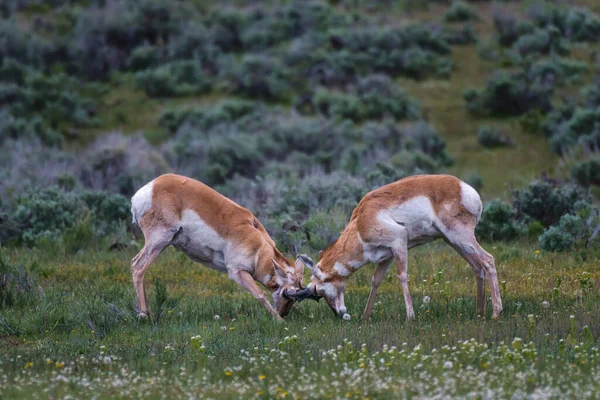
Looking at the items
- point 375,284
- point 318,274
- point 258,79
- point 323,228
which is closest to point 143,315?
point 318,274

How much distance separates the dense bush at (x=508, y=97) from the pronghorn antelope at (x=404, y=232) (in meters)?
20.1

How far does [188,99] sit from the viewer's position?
Result: 3297 centimetres

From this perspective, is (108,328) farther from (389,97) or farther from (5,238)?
(389,97)

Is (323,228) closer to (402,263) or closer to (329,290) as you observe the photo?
(329,290)

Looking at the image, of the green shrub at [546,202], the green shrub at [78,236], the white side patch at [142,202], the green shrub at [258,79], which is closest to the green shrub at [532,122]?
the green shrub at [258,79]

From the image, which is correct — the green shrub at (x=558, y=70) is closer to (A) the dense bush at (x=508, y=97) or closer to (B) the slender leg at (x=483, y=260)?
(A) the dense bush at (x=508, y=97)

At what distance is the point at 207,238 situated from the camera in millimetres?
11469

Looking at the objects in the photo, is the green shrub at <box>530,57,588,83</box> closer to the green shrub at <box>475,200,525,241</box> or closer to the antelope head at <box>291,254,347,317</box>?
the green shrub at <box>475,200,525,241</box>

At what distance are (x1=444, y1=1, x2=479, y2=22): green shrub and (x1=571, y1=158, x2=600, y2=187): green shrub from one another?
15.7 m

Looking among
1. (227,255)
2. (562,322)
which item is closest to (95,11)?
(227,255)

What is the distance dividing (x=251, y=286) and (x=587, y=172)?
14.5 meters

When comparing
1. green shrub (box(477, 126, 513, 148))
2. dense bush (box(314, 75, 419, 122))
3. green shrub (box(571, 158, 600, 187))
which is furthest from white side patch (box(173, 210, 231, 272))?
dense bush (box(314, 75, 419, 122))

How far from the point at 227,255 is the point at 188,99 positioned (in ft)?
72.6

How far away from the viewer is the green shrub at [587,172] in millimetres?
23281
